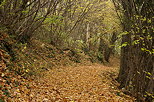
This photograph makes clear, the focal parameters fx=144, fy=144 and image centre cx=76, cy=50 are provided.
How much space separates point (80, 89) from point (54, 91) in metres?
1.12

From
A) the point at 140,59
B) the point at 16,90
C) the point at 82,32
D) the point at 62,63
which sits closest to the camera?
the point at 16,90

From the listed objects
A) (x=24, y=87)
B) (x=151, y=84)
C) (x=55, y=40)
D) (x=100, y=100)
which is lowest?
(x=100, y=100)

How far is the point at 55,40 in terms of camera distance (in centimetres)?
1268

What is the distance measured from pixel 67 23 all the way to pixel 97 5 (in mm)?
2984

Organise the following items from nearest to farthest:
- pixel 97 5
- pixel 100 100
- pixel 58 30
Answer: pixel 100 100
pixel 97 5
pixel 58 30

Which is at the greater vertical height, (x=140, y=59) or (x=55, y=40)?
(x=55, y=40)

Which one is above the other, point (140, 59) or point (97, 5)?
point (97, 5)

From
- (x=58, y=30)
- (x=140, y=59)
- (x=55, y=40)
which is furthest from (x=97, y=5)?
(x=140, y=59)

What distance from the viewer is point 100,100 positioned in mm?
4621

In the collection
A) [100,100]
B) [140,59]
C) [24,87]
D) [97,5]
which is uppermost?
[97,5]

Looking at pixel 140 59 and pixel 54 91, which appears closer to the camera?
pixel 140 59

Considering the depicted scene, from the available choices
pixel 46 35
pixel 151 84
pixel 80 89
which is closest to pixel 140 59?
pixel 151 84

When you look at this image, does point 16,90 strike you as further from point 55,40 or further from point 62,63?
point 55,40

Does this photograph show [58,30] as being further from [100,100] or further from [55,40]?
[100,100]
